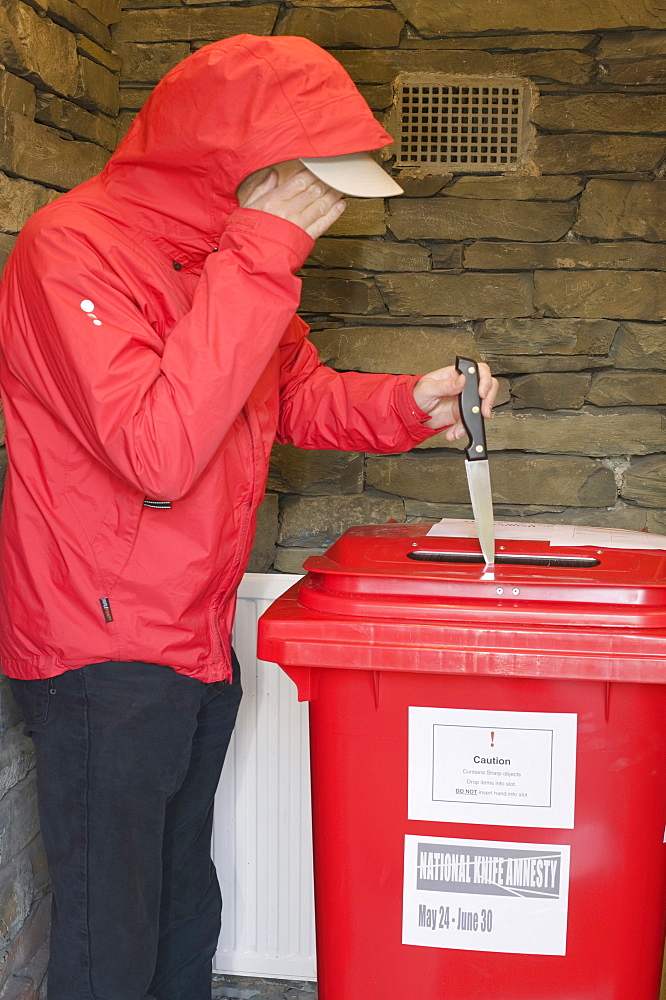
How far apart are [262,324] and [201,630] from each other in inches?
18.3

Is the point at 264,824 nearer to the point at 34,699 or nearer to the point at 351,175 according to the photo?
the point at 34,699

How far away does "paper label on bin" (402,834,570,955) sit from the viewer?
1361 mm

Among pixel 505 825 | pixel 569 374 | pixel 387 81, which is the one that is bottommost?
pixel 505 825

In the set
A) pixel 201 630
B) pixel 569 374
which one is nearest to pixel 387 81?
pixel 569 374

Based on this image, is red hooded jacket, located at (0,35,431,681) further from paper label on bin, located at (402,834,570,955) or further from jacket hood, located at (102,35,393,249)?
paper label on bin, located at (402,834,570,955)

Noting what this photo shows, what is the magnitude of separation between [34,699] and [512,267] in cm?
135

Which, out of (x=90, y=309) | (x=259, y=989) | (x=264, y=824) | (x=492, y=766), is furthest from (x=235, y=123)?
(x=259, y=989)

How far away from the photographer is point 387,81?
2078 millimetres

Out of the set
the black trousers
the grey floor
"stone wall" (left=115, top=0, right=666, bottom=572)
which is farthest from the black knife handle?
the grey floor

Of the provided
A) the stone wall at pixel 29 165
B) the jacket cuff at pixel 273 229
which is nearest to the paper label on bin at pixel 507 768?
the jacket cuff at pixel 273 229

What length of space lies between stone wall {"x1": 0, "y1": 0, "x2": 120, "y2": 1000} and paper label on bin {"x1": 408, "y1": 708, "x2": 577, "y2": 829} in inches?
30.5

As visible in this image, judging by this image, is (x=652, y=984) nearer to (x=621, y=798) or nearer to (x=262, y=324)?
(x=621, y=798)

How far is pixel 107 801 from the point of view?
1403 mm

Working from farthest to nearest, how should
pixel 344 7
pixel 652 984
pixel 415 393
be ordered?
pixel 344 7, pixel 415 393, pixel 652 984
